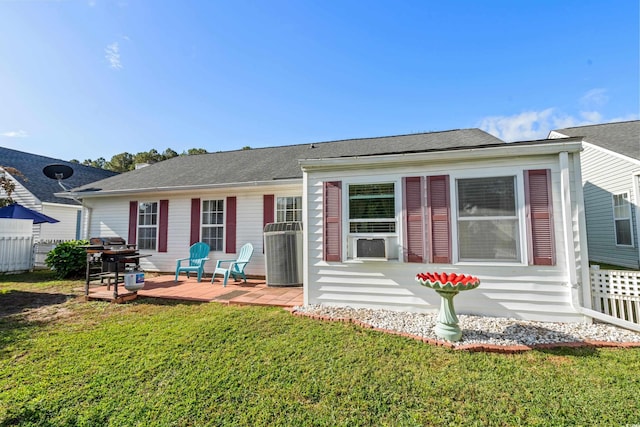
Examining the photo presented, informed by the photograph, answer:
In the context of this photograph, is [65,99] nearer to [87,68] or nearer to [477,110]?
[87,68]

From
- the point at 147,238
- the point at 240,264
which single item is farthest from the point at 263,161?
the point at 147,238

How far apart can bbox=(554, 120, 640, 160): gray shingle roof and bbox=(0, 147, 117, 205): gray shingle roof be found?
19.4 m

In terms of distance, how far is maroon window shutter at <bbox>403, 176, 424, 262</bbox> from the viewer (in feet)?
13.3

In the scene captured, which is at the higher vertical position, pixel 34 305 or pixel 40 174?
pixel 40 174

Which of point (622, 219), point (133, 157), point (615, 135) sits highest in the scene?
point (133, 157)

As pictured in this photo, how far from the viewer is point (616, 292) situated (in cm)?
352

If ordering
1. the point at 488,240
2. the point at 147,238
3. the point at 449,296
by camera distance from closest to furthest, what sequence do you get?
1. the point at 449,296
2. the point at 488,240
3. the point at 147,238

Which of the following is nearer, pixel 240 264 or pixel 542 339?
pixel 542 339

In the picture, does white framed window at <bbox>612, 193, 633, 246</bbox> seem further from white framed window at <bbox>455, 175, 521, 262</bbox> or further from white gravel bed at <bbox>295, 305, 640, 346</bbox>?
white framed window at <bbox>455, 175, 521, 262</bbox>

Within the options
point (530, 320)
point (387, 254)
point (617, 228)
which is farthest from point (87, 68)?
point (617, 228)

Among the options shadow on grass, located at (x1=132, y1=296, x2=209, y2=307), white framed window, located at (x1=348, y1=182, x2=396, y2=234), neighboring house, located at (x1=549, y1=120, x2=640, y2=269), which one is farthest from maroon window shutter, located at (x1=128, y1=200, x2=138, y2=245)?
neighboring house, located at (x1=549, y1=120, x2=640, y2=269)

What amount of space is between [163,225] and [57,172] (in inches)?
378

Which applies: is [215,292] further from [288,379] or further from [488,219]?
[488,219]

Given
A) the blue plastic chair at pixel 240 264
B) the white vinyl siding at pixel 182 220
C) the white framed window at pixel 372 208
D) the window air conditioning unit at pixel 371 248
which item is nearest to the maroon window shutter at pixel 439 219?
the white framed window at pixel 372 208
